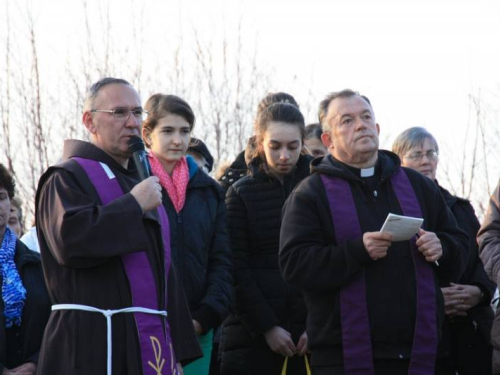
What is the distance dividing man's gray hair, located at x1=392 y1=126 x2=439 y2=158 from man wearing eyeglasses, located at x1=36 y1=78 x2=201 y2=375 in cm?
285

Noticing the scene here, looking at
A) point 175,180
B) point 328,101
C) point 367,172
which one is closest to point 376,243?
point 367,172

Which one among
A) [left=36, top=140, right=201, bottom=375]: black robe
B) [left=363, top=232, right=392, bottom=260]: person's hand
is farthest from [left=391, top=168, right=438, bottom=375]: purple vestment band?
[left=36, top=140, right=201, bottom=375]: black robe

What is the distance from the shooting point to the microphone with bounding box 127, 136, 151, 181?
5.18 meters

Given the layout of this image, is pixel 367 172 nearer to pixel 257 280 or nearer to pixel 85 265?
pixel 257 280

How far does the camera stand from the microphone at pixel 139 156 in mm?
5180

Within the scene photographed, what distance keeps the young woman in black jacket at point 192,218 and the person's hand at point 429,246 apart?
1497 millimetres

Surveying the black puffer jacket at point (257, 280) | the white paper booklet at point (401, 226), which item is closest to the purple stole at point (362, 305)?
the white paper booklet at point (401, 226)

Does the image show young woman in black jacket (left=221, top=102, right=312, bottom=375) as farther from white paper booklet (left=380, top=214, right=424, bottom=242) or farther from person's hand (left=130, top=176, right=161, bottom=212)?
person's hand (left=130, top=176, right=161, bottom=212)

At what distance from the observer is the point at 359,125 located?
5.96m

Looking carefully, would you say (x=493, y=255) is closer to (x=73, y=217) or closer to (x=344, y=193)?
(x=344, y=193)

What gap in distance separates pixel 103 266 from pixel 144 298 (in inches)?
10.3

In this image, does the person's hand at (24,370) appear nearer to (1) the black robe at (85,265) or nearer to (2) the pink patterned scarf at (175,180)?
(1) the black robe at (85,265)

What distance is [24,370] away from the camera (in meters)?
5.86

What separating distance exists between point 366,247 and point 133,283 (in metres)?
1.25
